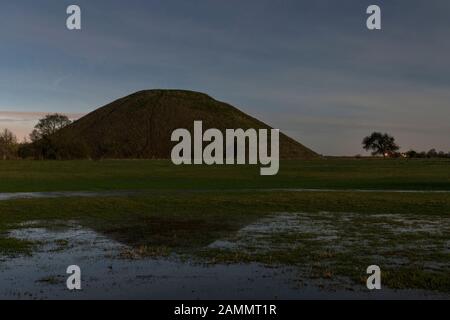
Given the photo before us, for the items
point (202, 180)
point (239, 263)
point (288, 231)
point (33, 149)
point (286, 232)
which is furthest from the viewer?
point (33, 149)

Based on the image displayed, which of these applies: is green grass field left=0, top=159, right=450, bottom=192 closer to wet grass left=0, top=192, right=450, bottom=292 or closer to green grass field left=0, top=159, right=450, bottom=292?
green grass field left=0, top=159, right=450, bottom=292

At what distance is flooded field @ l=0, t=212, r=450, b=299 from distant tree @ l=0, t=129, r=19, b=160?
482 ft

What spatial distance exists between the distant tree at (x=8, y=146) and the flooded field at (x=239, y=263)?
146854 millimetres

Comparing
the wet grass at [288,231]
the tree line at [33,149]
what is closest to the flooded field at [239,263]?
the wet grass at [288,231]

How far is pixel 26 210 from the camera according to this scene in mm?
29938

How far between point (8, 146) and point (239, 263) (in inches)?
6588

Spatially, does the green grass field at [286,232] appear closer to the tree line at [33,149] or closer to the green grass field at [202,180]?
the green grass field at [202,180]

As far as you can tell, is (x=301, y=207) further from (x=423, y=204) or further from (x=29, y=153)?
(x=29, y=153)

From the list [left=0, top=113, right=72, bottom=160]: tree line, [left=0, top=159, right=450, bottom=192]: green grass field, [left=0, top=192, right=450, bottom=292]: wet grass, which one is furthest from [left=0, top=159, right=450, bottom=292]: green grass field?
[left=0, top=113, right=72, bottom=160]: tree line

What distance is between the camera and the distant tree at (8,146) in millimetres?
162000

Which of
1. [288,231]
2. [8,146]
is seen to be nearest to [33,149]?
[8,146]

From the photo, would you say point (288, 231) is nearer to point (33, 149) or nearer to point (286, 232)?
point (286, 232)

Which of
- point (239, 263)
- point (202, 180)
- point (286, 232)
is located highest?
point (202, 180)

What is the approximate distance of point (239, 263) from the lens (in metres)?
16.3
